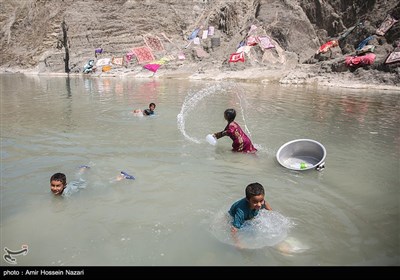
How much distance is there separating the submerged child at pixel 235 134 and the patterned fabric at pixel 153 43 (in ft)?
109

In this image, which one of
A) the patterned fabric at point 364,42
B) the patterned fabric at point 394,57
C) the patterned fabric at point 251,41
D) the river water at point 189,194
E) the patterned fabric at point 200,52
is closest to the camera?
the river water at point 189,194

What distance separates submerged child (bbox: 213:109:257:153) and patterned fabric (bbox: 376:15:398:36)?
20949 millimetres

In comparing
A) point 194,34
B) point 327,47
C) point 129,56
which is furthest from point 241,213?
point 194,34

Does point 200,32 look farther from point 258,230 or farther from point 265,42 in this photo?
point 258,230

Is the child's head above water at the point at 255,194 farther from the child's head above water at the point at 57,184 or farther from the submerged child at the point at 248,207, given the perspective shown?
the child's head above water at the point at 57,184

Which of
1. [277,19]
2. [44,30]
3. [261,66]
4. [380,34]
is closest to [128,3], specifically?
[44,30]

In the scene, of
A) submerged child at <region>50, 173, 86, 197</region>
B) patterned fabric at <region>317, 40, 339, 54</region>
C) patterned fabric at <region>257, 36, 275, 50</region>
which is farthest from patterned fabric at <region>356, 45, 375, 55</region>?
submerged child at <region>50, 173, 86, 197</region>

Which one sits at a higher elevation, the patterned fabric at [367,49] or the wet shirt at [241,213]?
the patterned fabric at [367,49]

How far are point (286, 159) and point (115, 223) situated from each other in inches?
160

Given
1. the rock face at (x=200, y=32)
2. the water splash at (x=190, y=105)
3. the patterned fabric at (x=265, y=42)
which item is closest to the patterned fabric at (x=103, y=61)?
the rock face at (x=200, y=32)

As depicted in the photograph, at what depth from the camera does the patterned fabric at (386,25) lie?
22812 mm

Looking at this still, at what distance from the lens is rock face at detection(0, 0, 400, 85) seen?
25.0m

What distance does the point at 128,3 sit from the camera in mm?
42656

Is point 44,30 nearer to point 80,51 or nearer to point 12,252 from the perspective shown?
point 80,51
